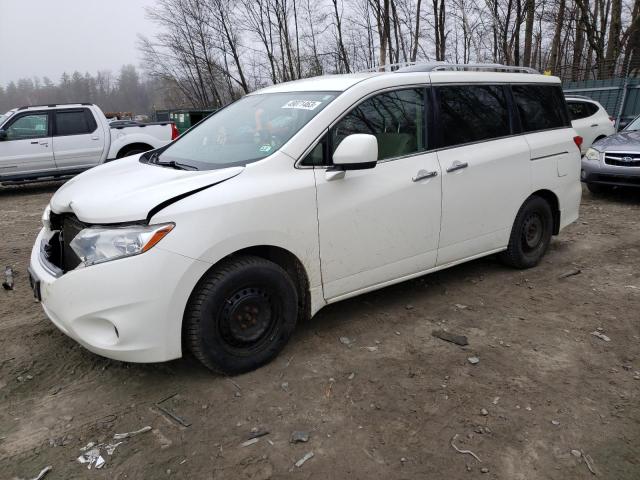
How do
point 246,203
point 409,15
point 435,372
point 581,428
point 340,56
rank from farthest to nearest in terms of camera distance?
point 340,56, point 409,15, point 435,372, point 246,203, point 581,428

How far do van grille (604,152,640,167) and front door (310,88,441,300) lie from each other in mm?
5536

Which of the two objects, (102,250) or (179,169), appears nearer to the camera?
(102,250)

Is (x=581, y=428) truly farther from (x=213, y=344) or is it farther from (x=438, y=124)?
(x=438, y=124)

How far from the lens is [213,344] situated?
2826 mm

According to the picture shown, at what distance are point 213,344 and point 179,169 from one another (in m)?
1.19

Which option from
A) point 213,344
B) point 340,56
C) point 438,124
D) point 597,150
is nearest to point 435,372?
point 213,344

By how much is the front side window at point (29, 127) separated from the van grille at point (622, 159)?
37.0ft

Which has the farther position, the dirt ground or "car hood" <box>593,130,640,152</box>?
"car hood" <box>593,130,640,152</box>

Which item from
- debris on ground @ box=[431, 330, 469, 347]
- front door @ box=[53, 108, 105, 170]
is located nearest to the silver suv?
debris on ground @ box=[431, 330, 469, 347]

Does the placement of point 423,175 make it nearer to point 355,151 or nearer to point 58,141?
point 355,151

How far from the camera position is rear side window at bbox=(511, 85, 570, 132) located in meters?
4.46

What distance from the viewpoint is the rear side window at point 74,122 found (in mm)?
10891

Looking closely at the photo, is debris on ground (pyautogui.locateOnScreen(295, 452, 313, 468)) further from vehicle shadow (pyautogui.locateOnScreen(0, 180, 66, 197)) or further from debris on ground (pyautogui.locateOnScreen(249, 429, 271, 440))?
vehicle shadow (pyautogui.locateOnScreen(0, 180, 66, 197))

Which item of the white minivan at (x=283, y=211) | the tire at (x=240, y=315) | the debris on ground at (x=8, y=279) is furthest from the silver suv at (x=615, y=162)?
the debris on ground at (x=8, y=279)
